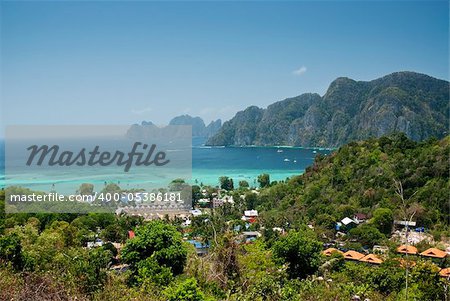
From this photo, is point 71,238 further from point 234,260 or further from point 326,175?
point 326,175

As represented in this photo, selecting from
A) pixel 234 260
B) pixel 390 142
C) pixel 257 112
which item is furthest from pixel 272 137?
pixel 234 260

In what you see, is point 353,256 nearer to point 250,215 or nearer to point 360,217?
point 360,217

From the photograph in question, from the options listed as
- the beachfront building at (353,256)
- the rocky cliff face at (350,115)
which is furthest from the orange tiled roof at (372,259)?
the rocky cliff face at (350,115)

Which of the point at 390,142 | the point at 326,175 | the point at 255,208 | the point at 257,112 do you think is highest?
the point at 257,112

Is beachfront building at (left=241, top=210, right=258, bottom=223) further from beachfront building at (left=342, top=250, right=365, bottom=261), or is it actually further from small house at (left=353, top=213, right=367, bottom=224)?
beachfront building at (left=342, top=250, right=365, bottom=261)

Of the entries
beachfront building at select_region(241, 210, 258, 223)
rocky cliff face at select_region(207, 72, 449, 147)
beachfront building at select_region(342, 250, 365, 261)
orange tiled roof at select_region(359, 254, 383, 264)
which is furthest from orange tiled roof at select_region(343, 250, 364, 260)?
rocky cliff face at select_region(207, 72, 449, 147)
